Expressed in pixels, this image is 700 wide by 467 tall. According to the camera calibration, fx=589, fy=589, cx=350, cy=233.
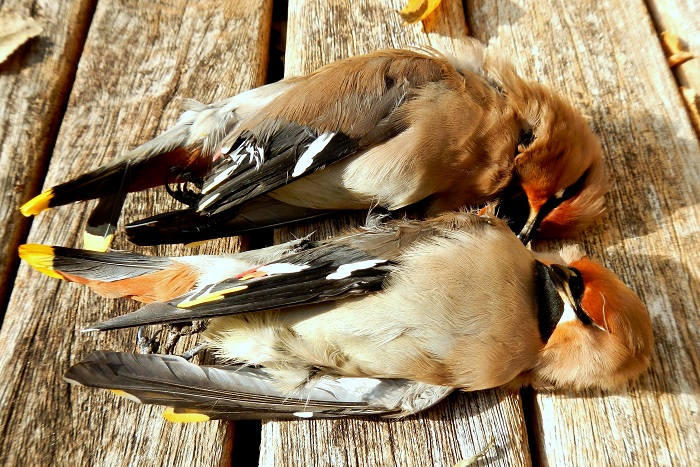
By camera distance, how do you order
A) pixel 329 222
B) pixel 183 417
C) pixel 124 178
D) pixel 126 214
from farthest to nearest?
pixel 329 222
pixel 126 214
pixel 124 178
pixel 183 417

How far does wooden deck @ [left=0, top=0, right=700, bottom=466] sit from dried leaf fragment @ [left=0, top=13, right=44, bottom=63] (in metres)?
0.04

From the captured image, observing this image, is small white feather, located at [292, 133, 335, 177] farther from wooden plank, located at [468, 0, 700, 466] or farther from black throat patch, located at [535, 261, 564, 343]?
wooden plank, located at [468, 0, 700, 466]

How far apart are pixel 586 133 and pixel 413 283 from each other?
3.09ft

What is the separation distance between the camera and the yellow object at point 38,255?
5.71 ft

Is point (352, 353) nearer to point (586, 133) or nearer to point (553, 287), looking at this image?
point (553, 287)

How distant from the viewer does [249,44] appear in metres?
2.54

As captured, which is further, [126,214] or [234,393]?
[126,214]

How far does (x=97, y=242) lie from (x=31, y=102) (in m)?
0.78

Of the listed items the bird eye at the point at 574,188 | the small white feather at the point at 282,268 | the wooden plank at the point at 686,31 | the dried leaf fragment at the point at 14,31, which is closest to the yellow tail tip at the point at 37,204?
the small white feather at the point at 282,268

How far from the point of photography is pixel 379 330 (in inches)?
68.2

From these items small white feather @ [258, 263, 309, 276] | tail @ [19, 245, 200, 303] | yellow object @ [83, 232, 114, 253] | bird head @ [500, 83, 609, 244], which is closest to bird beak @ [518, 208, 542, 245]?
bird head @ [500, 83, 609, 244]

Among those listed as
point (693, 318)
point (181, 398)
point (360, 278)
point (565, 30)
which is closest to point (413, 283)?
point (360, 278)

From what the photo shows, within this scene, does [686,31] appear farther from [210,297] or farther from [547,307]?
[210,297]

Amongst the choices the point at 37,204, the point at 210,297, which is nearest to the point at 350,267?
the point at 210,297
